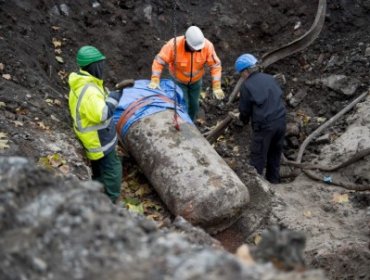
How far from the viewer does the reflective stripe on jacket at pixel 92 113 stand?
210 inches

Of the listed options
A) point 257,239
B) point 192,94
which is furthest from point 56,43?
point 257,239

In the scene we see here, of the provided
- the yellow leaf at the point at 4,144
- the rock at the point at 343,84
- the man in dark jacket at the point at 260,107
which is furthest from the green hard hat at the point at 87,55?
the rock at the point at 343,84

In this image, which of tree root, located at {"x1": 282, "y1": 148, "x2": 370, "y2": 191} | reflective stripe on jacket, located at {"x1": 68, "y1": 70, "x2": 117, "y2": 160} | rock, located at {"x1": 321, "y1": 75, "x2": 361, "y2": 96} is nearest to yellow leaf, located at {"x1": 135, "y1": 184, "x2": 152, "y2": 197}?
reflective stripe on jacket, located at {"x1": 68, "y1": 70, "x2": 117, "y2": 160}

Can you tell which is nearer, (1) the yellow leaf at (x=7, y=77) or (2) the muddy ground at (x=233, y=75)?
(2) the muddy ground at (x=233, y=75)

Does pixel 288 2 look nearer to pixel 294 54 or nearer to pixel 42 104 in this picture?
pixel 294 54

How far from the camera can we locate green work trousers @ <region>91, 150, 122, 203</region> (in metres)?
5.83

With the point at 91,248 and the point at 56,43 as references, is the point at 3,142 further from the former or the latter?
the point at 56,43

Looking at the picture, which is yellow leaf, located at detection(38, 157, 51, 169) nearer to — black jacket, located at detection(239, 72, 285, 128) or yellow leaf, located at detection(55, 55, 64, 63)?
black jacket, located at detection(239, 72, 285, 128)

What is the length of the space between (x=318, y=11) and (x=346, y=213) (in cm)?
495

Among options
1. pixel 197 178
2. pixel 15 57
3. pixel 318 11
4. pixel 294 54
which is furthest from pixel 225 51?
pixel 197 178

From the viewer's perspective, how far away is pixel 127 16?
9.73 meters

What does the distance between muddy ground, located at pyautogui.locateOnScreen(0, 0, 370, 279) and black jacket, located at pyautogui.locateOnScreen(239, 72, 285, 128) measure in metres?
0.66

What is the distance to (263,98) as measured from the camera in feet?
21.5

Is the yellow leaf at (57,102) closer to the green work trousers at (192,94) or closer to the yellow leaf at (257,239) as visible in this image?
the green work trousers at (192,94)
